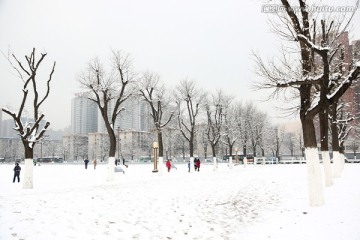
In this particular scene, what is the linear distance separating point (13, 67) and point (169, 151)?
71.4 metres

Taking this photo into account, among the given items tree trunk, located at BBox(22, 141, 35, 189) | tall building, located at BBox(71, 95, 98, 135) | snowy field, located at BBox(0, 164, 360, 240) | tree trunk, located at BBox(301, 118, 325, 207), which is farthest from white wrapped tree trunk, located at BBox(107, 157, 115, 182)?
tall building, located at BBox(71, 95, 98, 135)

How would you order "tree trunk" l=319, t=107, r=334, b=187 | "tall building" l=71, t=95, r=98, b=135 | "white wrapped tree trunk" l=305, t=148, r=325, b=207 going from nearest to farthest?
"white wrapped tree trunk" l=305, t=148, r=325, b=207, "tree trunk" l=319, t=107, r=334, b=187, "tall building" l=71, t=95, r=98, b=135

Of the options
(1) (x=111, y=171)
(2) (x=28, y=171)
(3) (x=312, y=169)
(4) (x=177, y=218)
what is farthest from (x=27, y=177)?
(3) (x=312, y=169)

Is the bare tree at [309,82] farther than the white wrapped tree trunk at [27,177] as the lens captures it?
No

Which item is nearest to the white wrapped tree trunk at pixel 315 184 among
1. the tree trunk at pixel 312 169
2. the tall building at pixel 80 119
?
the tree trunk at pixel 312 169

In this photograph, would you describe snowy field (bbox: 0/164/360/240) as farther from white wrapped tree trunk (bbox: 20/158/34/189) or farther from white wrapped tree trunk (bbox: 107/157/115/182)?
white wrapped tree trunk (bbox: 107/157/115/182)

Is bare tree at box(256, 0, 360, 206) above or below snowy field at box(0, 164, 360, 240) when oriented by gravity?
above

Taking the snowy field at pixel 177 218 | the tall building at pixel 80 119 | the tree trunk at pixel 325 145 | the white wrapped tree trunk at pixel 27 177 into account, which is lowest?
the snowy field at pixel 177 218

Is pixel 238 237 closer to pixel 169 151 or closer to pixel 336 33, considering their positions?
pixel 336 33

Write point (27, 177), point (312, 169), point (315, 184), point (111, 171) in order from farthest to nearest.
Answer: point (111, 171), point (27, 177), point (312, 169), point (315, 184)

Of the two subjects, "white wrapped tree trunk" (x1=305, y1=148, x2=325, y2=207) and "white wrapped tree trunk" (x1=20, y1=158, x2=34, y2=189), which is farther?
"white wrapped tree trunk" (x1=20, y1=158, x2=34, y2=189)

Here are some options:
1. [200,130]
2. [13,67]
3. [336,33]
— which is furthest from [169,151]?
[336,33]

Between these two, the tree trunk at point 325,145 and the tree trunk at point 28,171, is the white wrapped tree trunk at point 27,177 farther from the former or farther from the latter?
the tree trunk at point 325,145

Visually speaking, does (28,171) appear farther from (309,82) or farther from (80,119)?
(80,119)
